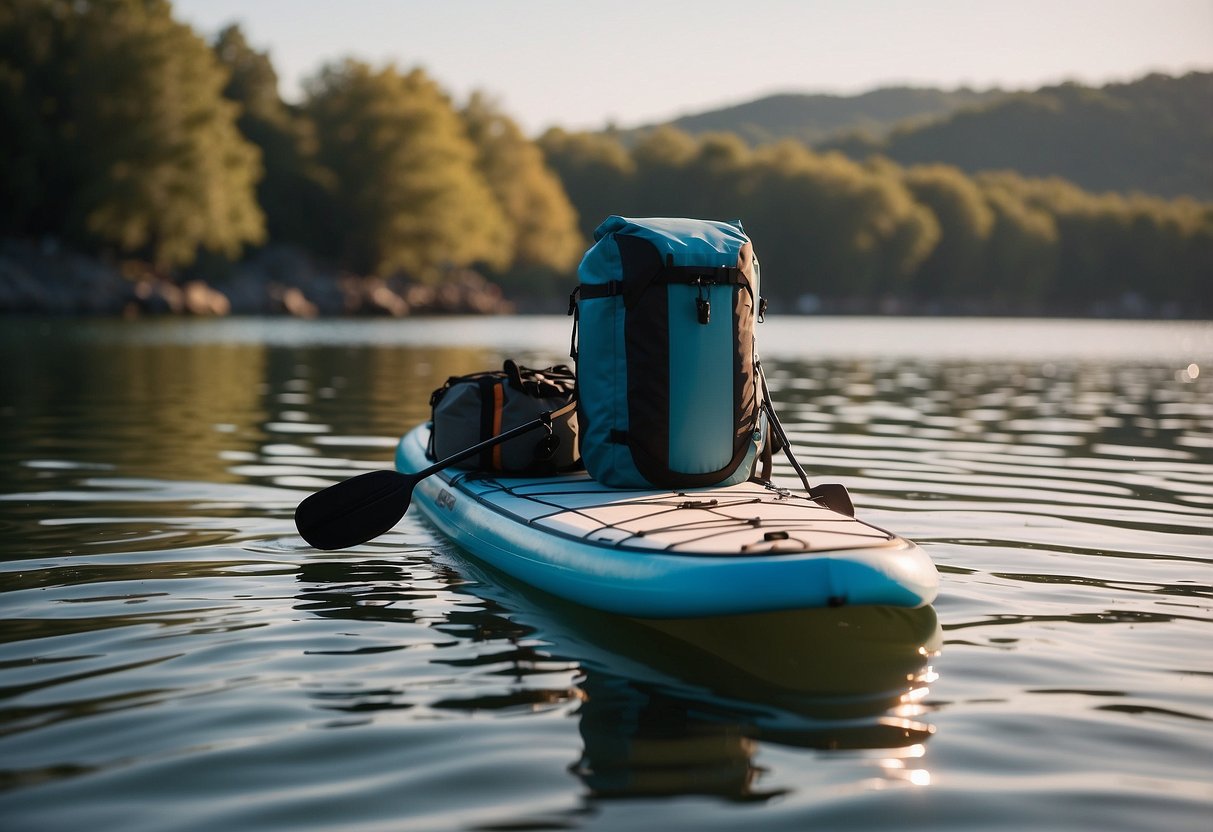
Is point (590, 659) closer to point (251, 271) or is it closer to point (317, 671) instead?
point (317, 671)

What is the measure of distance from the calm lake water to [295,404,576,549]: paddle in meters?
0.14

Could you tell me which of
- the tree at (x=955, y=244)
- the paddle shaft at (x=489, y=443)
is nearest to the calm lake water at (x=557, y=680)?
the paddle shaft at (x=489, y=443)

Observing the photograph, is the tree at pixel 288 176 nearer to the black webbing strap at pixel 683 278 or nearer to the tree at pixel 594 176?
the tree at pixel 594 176

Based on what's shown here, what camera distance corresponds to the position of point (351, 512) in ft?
19.7

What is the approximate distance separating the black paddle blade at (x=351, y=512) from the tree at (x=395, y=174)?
52.2 metres

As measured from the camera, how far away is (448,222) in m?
57.4

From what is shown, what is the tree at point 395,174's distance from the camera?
57.0 meters

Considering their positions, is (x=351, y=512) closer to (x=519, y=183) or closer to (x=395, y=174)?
(x=395, y=174)

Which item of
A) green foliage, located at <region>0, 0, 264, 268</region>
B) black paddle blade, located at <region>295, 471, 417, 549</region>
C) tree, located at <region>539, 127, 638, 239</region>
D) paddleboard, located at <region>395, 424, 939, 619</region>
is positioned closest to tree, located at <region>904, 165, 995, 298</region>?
tree, located at <region>539, 127, 638, 239</region>

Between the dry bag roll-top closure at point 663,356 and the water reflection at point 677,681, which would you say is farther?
the dry bag roll-top closure at point 663,356

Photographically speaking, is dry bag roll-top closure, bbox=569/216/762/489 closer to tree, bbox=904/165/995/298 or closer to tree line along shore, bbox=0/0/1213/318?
tree line along shore, bbox=0/0/1213/318

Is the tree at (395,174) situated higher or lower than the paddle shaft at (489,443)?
higher

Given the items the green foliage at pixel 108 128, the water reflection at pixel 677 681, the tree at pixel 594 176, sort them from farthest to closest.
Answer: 1. the tree at pixel 594 176
2. the green foliage at pixel 108 128
3. the water reflection at pixel 677 681

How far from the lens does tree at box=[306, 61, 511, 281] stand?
5703 centimetres
